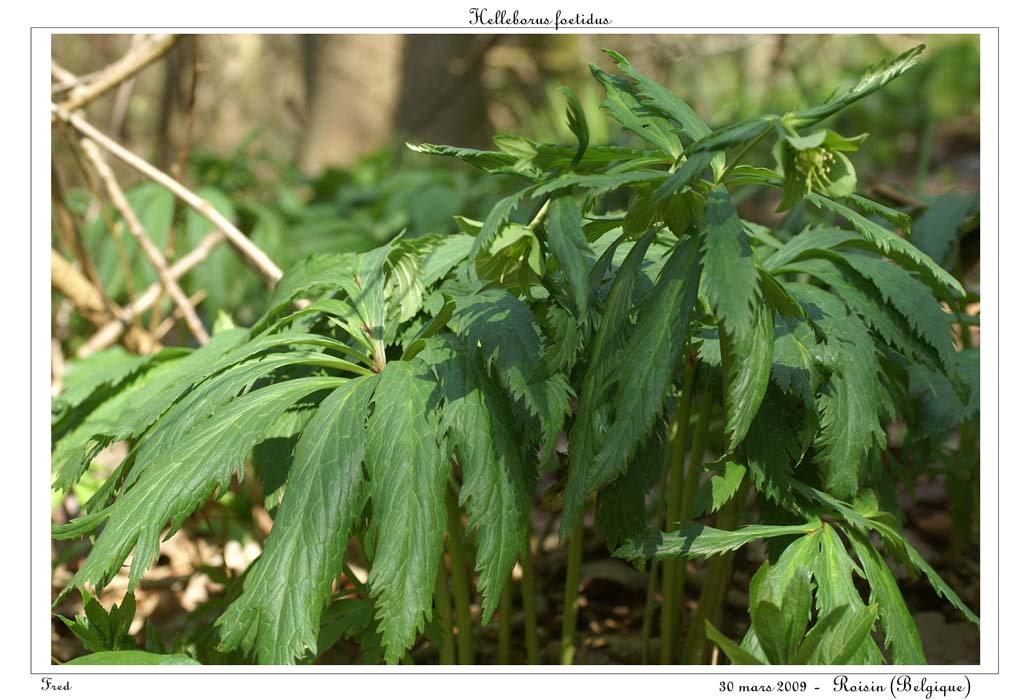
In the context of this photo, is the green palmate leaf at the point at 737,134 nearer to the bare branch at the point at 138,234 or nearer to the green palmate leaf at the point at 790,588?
the green palmate leaf at the point at 790,588

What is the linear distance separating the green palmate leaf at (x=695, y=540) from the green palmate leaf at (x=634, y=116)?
0.36m

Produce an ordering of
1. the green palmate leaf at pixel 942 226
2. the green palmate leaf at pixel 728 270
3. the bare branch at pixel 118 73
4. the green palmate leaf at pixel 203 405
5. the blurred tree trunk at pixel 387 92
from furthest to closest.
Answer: the blurred tree trunk at pixel 387 92, the bare branch at pixel 118 73, the green palmate leaf at pixel 942 226, the green palmate leaf at pixel 203 405, the green palmate leaf at pixel 728 270

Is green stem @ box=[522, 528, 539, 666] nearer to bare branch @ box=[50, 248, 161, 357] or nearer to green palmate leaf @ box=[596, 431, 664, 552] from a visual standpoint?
green palmate leaf @ box=[596, 431, 664, 552]

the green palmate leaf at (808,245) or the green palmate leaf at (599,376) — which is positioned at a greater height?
the green palmate leaf at (808,245)

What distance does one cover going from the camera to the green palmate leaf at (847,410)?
84 centimetres

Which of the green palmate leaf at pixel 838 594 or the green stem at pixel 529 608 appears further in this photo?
the green stem at pixel 529 608

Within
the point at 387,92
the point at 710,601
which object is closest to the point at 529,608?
the point at 710,601

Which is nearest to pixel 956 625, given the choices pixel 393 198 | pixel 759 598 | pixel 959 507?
pixel 959 507

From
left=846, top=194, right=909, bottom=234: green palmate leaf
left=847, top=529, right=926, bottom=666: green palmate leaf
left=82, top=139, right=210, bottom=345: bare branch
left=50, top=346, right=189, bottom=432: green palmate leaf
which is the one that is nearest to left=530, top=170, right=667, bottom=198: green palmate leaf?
left=846, top=194, right=909, bottom=234: green palmate leaf

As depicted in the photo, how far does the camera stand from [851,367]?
0.86 meters

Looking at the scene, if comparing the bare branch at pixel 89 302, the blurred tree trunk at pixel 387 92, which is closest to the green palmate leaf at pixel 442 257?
the bare branch at pixel 89 302

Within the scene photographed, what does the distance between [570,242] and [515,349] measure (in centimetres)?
14

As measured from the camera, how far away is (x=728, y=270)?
0.71 m
